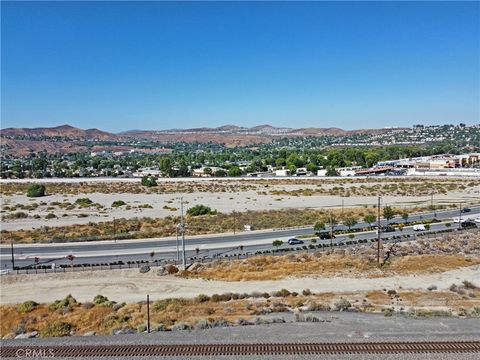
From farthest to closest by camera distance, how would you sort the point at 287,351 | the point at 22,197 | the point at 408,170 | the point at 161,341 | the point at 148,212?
the point at 408,170, the point at 22,197, the point at 148,212, the point at 161,341, the point at 287,351

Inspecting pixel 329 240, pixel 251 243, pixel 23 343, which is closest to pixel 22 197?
pixel 251 243

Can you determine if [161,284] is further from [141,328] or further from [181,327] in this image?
[181,327]

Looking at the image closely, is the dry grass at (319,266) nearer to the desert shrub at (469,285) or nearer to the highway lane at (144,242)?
A: the desert shrub at (469,285)

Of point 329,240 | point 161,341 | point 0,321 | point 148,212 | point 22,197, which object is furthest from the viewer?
point 22,197

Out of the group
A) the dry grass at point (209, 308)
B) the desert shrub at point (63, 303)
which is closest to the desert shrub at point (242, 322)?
the dry grass at point (209, 308)

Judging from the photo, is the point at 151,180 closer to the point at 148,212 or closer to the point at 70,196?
the point at 70,196

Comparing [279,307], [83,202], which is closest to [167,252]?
[279,307]
